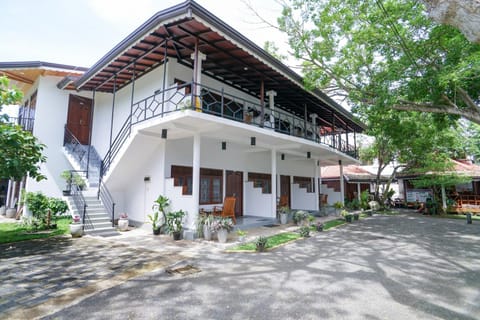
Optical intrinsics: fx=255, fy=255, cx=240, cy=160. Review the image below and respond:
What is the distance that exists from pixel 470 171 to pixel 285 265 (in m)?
19.9

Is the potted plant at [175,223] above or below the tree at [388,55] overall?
below

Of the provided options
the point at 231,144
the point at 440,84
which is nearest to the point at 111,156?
the point at 231,144

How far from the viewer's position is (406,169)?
65.4 feet

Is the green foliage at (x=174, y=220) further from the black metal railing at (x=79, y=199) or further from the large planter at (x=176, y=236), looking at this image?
the black metal railing at (x=79, y=199)

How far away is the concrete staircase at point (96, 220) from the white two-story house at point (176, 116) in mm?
946

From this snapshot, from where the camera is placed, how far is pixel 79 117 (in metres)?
13.1

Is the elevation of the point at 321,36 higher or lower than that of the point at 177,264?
higher

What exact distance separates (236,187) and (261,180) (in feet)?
7.02

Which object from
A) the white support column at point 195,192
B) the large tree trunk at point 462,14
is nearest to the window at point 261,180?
the white support column at point 195,192

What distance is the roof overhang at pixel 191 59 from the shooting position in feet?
22.9

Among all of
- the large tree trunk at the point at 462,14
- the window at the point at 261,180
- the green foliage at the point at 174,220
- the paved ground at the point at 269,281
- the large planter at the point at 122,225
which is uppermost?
the large tree trunk at the point at 462,14

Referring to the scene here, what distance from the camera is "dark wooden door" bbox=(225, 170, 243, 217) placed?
39.4 ft

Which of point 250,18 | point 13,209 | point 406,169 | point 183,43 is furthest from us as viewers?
point 406,169

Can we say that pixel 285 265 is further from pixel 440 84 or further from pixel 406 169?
pixel 406 169
